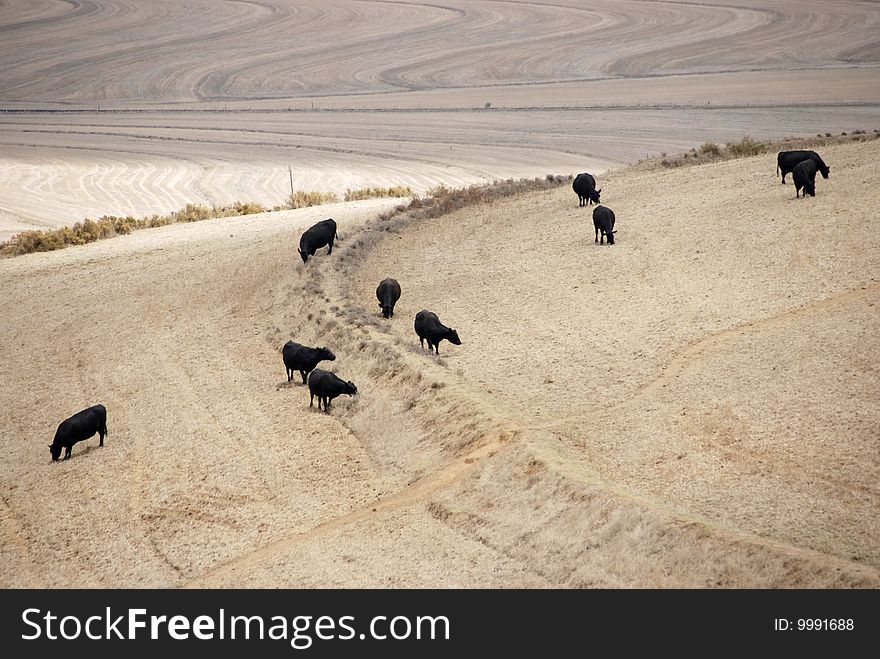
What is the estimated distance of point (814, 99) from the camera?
68.8 metres

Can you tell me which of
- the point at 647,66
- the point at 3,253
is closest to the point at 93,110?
the point at 647,66

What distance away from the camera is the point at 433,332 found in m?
20.1

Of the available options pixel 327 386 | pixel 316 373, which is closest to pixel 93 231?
pixel 316 373

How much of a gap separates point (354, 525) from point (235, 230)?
21.4 metres

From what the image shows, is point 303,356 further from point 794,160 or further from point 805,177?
point 794,160

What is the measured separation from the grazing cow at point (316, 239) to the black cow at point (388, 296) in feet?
16.1

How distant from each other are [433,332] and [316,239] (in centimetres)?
879

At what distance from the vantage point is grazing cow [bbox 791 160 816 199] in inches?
1097

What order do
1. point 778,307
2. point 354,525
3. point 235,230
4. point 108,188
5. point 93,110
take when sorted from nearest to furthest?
point 354,525, point 778,307, point 235,230, point 108,188, point 93,110

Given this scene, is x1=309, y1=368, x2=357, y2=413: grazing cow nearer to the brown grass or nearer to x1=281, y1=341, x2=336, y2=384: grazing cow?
x1=281, y1=341, x2=336, y2=384: grazing cow

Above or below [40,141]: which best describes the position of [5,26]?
above

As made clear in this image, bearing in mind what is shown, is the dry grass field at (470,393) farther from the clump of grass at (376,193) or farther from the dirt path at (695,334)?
the clump of grass at (376,193)

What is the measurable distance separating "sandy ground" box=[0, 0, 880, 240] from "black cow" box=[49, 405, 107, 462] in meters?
25.1
